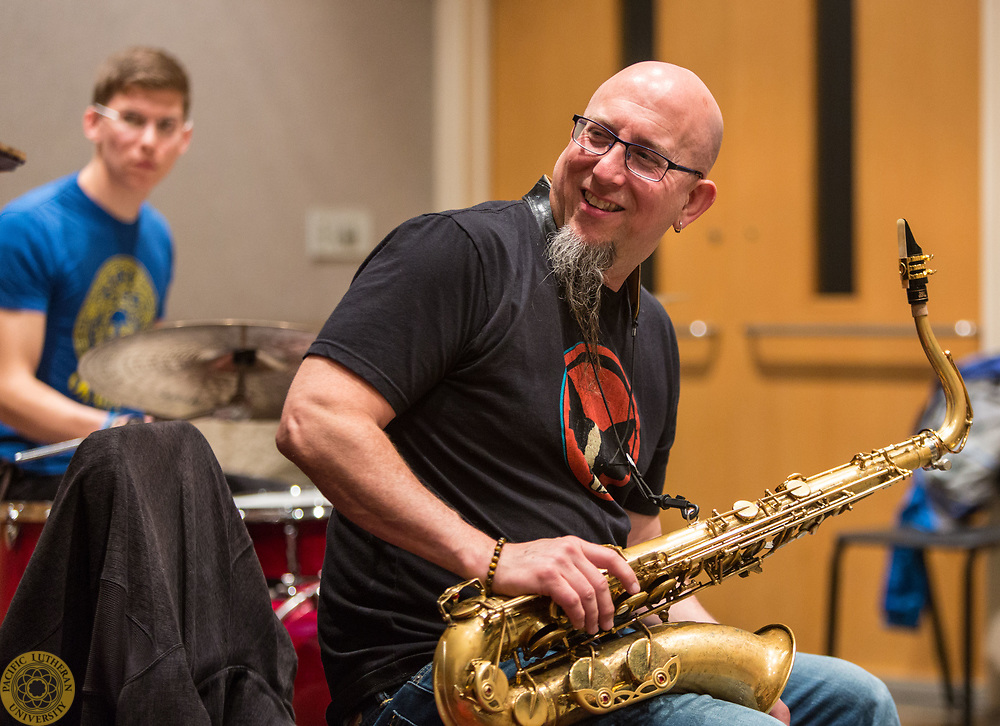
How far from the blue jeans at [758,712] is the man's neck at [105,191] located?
5.61 feet

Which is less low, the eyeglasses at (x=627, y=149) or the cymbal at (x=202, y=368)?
the eyeglasses at (x=627, y=149)

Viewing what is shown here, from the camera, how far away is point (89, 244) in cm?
246

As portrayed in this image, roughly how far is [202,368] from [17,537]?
48cm

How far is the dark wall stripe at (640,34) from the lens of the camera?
3.92m

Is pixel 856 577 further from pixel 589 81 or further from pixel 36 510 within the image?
pixel 36 510

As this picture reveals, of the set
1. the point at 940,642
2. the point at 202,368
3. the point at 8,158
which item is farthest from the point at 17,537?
the point at 940,642

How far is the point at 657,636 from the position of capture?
52.2 inches

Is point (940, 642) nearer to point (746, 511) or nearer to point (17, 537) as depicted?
point (746, 511)

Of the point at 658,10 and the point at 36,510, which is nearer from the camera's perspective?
the point at 36,510

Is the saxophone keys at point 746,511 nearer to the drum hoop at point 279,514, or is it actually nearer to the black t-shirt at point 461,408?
the black t-shirt at point 461,408

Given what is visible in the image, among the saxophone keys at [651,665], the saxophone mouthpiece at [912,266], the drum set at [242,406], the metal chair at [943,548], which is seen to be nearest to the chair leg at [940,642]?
the metal chair at [943,548]

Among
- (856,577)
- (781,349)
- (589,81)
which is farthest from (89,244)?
(856,577)

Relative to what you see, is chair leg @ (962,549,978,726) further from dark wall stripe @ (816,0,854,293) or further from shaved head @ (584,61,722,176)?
shaved head @ (584,61,722,176)

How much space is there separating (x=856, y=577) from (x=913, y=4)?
2088 mm
